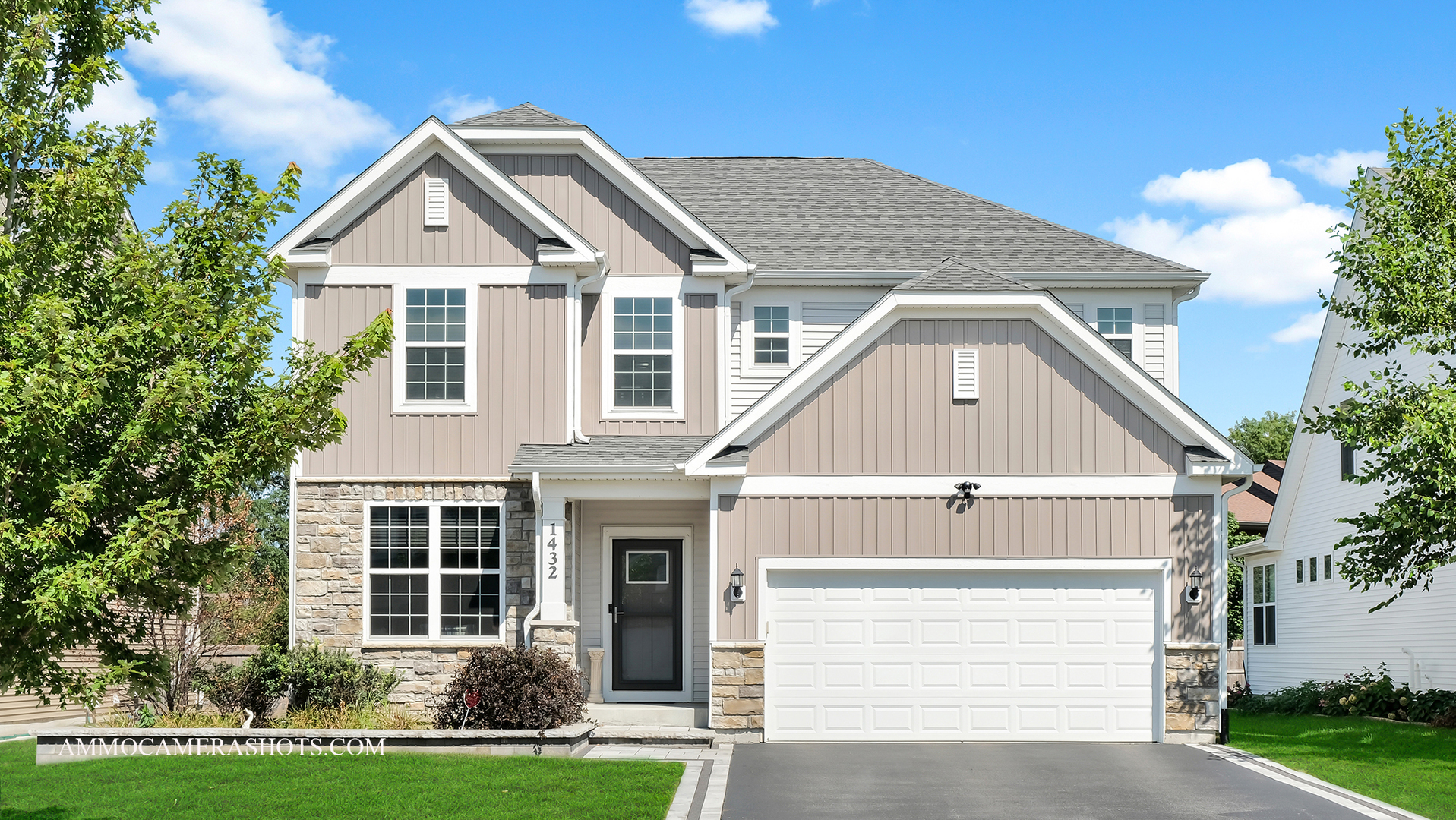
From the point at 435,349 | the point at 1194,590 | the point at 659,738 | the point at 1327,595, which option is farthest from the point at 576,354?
the point at 1327,595

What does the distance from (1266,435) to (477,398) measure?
47236 millimetres

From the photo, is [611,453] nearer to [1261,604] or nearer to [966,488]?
[966,488]

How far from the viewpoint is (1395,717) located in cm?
2020

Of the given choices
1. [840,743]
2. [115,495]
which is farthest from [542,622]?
[115,495]

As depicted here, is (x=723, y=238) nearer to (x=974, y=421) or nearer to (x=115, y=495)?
(x=974, y=421)

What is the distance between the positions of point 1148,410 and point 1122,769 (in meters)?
4.51

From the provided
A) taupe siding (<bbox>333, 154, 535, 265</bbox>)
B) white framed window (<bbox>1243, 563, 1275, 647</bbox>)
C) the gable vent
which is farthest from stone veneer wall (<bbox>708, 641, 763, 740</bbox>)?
white framed window (<bbox>1243, 563, 1275, 647</bbox>)

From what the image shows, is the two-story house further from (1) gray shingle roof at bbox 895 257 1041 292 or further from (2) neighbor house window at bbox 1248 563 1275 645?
(2) neighbor house window at bbox 1248 563 1275 645

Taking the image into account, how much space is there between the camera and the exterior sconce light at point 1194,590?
15.1m

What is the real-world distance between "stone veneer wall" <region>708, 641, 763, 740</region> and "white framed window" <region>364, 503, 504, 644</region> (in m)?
3.08

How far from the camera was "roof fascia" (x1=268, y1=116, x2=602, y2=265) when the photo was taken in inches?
658

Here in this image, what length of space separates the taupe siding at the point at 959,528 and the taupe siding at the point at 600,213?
4.13m

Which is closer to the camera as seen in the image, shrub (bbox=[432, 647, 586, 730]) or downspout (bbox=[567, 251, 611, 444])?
shrub (bbox=[432, 647, 586, 730])

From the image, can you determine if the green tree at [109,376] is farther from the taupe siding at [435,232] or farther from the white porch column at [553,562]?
the taupe siding at [435,232]
